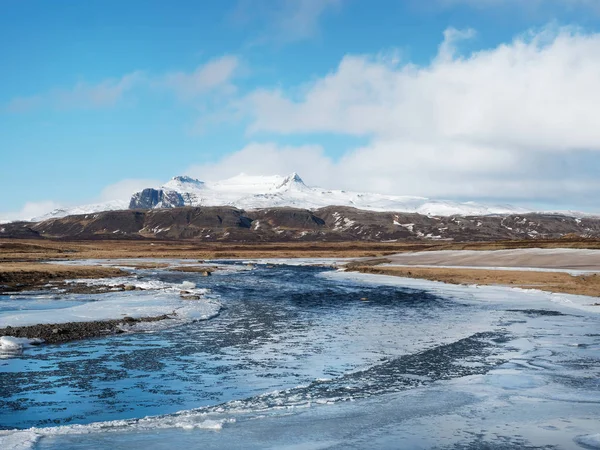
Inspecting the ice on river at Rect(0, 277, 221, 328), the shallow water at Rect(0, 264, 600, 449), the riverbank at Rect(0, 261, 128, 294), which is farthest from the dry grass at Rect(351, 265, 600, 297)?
the riverbank at Rect(0, 261, 128, 294)

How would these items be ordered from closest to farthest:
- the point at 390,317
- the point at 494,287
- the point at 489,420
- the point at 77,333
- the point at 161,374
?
the point at 489,420 → the point at 161,374 → the point at 77,333 → the point at 390,317 → the point at 494,287

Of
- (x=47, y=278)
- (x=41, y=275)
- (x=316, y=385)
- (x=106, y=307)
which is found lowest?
(x=316, y=385)

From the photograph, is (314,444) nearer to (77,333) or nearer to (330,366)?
(330,366)

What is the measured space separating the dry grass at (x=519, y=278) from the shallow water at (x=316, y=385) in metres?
18.0

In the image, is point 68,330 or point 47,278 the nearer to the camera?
point 68,330

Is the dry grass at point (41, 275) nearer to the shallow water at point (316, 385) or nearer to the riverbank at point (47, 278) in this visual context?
the riverbank at point (47, 278)

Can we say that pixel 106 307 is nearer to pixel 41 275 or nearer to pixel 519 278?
pixel 41 275

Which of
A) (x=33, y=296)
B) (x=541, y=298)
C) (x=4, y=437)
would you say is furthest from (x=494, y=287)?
(x=4, y=437)

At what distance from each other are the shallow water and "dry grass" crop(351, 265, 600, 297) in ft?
59.1

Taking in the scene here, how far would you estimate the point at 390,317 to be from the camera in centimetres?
3709

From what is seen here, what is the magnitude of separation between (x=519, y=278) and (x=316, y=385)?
50162 mm

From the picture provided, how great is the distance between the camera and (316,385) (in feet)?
64.4

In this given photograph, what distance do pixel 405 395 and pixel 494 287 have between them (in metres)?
41.0

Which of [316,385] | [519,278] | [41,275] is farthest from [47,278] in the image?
[519,278]
